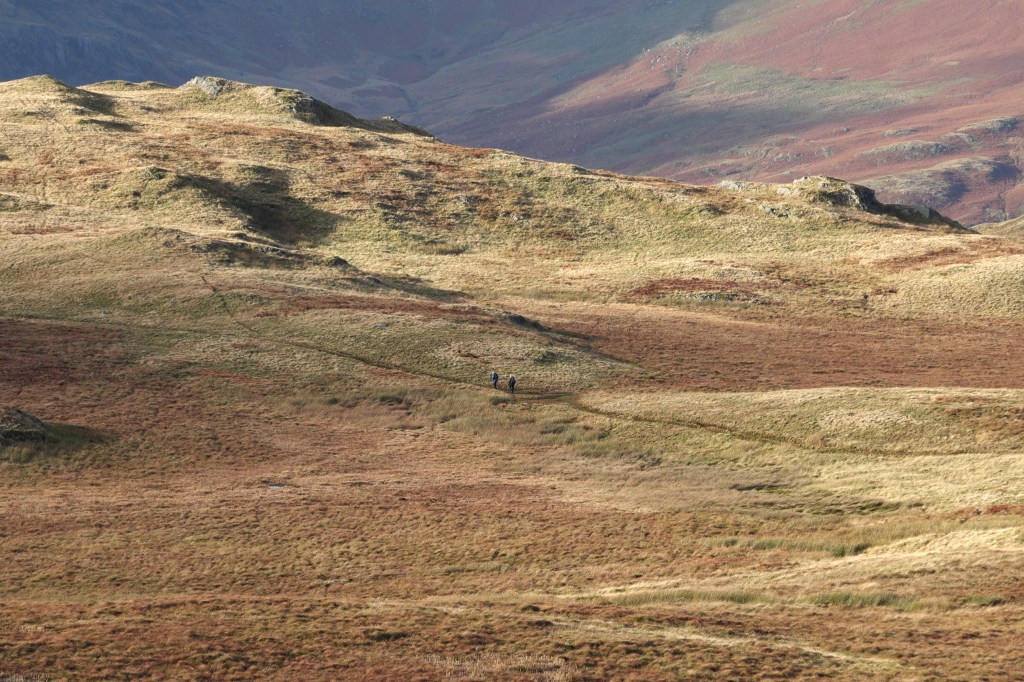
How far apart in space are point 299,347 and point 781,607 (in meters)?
43.8

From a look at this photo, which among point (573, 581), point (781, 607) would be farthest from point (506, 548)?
point (781, 607)

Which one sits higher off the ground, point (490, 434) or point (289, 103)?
A: point (289, 103)

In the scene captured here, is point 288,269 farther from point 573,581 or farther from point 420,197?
point 573,581

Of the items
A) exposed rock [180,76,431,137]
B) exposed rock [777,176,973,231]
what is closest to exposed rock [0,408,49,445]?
exposed rock [777,176,973,231]

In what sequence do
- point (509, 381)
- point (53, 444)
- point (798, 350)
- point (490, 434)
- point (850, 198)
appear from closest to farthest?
point (53, 444) → point (490, 434) → point (509, 381) → point (798, 350) → point (850, 198)

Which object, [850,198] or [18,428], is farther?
[850,198]

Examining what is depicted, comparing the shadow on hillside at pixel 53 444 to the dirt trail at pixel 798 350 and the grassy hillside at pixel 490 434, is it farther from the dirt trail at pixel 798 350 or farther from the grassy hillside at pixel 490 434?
the dirt trail at pixel 798 350

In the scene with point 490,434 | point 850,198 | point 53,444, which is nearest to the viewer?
point 53,444

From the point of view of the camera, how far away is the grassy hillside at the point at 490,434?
29969 millimetres

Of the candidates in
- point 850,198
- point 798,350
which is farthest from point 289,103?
point 798,350

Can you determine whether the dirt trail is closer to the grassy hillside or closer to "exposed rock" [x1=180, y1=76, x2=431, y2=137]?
the grassy hillside

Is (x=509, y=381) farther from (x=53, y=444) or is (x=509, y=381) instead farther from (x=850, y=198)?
(x=850, y=198)

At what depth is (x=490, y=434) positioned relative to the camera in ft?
188

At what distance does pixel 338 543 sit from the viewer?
132 feet
